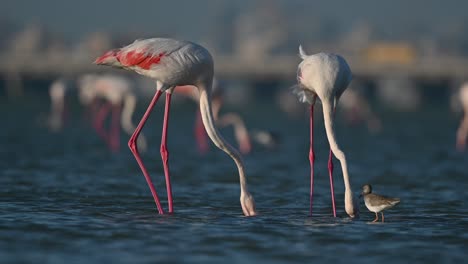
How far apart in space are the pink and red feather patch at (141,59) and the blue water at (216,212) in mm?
1561

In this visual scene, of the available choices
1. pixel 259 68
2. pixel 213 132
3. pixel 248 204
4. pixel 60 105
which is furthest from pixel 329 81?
pixel 259 68

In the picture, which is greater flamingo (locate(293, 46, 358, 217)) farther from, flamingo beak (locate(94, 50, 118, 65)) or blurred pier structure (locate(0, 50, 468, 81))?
blurred pier structure (locate(0, 50, 468, 81))

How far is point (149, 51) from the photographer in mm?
10109

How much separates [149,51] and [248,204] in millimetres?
1868

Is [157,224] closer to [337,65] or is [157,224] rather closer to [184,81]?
[184,81]

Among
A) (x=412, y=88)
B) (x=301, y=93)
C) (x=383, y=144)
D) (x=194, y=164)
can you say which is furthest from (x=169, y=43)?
(x=412, y=88)

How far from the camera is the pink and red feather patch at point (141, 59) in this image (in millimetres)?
10070

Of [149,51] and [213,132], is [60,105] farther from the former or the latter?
[213,132]

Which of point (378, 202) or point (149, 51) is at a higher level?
point (149, 51)

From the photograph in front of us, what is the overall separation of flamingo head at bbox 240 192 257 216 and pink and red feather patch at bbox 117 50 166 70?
1635 mm

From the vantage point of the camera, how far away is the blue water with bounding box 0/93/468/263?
319 inches

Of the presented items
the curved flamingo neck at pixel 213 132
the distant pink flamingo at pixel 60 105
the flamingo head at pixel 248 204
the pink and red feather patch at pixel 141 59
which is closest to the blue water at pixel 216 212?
the flamingo head at pixel 248 204

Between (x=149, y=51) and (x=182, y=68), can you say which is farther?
(x=149, y=51)

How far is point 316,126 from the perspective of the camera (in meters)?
38.3
